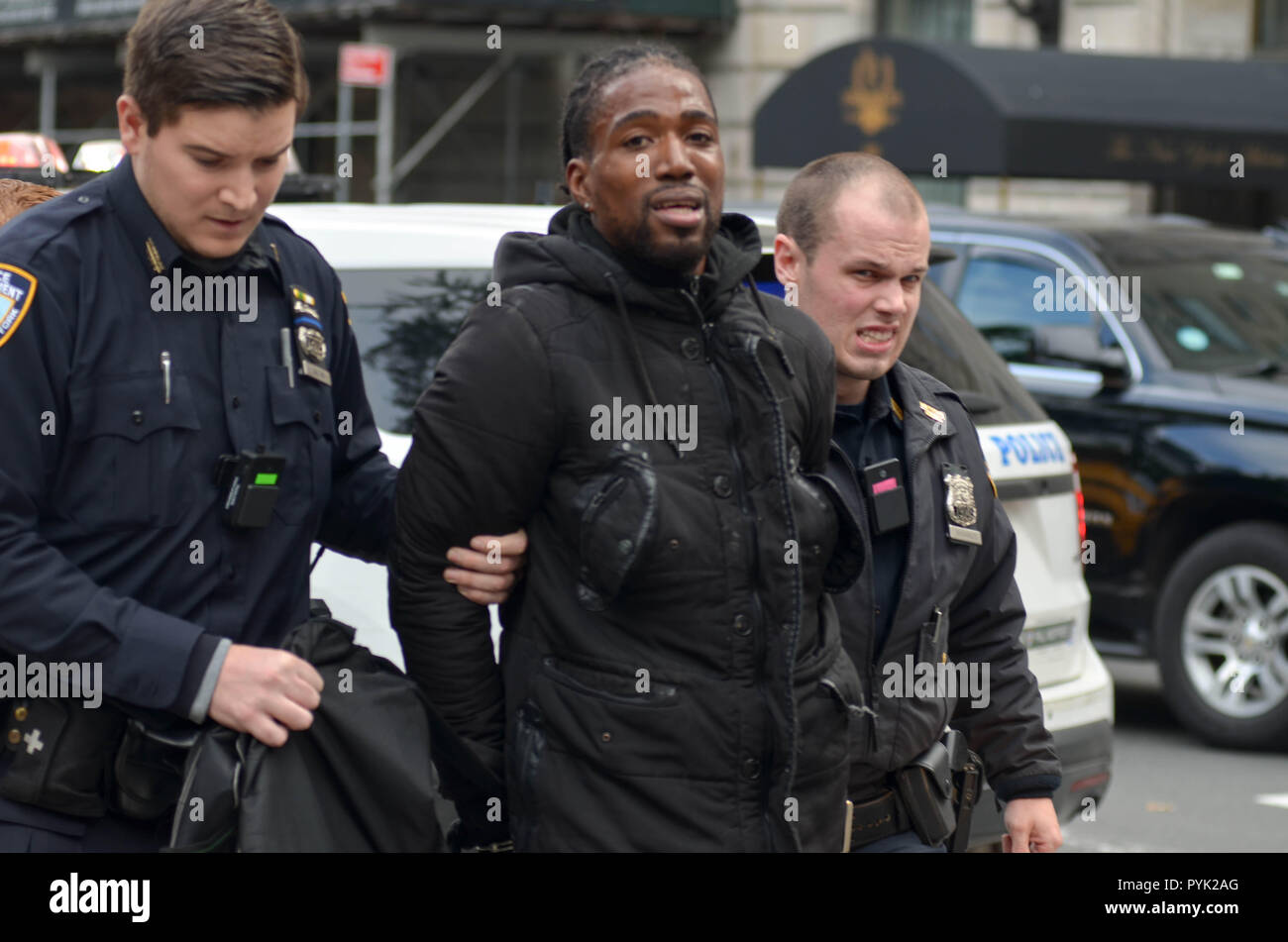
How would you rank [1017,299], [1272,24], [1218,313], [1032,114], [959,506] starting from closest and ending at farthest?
1. [959,506]
2. [1017,299]
3. [1218,313]
4. [1032,114]
5. [1272,24]

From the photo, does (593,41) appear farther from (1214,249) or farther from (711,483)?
(711,483)

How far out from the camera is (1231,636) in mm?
8125

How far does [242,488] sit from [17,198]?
1088 mm

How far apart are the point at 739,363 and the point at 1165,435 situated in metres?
5.82

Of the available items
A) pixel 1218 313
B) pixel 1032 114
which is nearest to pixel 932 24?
pixel 1032 114

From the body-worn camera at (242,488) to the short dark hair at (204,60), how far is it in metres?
0.46

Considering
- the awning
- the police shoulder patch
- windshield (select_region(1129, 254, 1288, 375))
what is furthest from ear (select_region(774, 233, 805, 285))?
the awning

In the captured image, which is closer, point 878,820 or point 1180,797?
point 878,820

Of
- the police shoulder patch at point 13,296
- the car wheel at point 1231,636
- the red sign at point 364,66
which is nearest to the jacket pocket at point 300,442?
A: the police shoulder patch at point 13,296

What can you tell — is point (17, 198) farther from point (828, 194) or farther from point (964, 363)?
point (964, 363)

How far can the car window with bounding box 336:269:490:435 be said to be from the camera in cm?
463

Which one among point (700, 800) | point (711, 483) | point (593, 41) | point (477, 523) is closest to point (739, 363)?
point (711, 483)

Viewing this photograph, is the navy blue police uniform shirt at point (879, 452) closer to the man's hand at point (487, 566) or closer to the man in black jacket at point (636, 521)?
the man in black jacket at point (636, 521)
